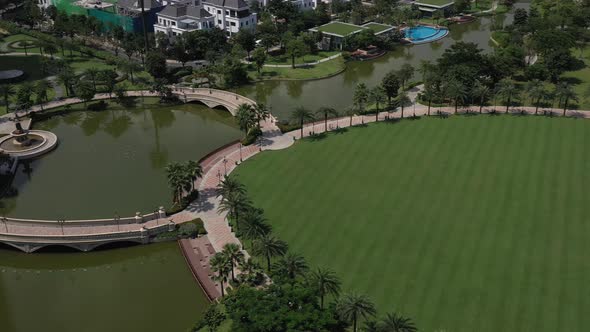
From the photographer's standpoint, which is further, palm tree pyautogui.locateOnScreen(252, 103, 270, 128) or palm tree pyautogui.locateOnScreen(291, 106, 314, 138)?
palm tree pyautogui.locateOnScreen(291, 106, 314, 138)

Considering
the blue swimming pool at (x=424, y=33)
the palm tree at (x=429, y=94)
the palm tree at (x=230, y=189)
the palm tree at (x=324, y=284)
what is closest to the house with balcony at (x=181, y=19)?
the blue swimming pool at (x=424, y=33)

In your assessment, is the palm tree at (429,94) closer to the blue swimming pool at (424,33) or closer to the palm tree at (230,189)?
the palm tree at (230,189)

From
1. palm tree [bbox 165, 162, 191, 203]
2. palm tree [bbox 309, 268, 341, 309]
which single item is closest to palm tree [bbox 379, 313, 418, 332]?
palm tree [bbox 309, 268, 341, 309]

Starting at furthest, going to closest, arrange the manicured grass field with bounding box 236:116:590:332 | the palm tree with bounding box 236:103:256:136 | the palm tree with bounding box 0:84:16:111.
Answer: the palm tree with bounding box 0:84:16:111
the palm tree with bounding box 236:103:256:136
the manicured grass field with bounding box 236:116:590:332

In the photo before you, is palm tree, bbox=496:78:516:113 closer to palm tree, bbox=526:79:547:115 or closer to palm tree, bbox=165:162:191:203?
palm tree, bbox=526:79:547:115

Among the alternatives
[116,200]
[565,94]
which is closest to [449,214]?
[565,94]

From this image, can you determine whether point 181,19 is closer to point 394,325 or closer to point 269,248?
point 269,248
